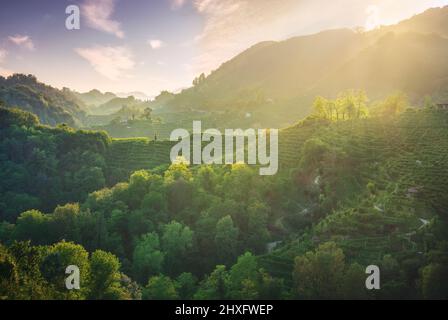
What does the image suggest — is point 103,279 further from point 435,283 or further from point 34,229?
point 435,283

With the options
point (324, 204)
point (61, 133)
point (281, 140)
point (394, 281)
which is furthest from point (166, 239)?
point (61, 133)

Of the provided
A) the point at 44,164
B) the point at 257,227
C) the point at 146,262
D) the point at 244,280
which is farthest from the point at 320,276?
the point at 44,164

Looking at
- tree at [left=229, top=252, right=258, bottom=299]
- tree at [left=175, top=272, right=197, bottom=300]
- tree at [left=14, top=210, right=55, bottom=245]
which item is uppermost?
tree at [left=14, top=210, right=55, bottom=245]

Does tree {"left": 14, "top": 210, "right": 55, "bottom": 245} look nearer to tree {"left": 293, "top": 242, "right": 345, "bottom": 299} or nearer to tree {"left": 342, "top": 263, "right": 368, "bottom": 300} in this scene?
tree {"left": 293, "top": 242, "right": 345, "bottom": 299}

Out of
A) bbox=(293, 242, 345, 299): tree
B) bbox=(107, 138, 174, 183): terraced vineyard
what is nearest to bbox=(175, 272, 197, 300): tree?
bbox=(293, 242, 345, 299): tree
